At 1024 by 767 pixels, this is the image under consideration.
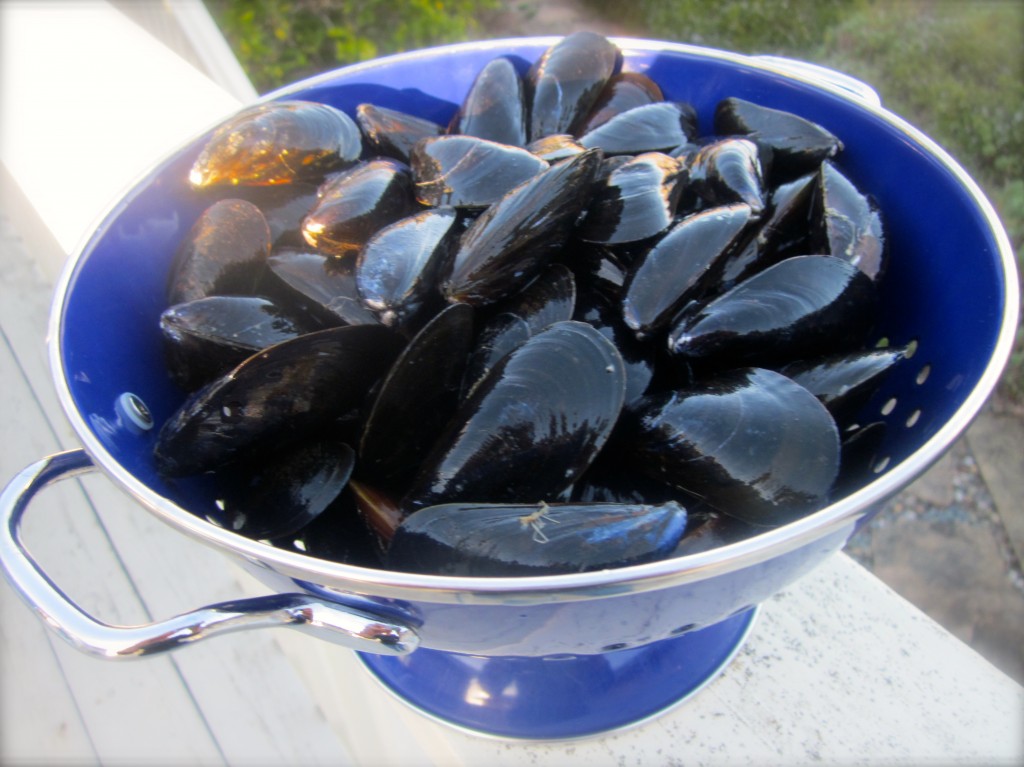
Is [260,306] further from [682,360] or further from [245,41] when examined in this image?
[245,41]

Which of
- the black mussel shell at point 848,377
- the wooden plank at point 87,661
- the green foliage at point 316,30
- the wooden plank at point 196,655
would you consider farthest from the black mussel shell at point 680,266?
the green foliage at point 316,30

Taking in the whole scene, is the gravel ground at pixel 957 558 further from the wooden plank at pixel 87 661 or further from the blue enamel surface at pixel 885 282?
the wooden plank at pixel 87 661

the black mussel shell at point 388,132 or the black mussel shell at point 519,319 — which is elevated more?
the black mussel shell at point 388,132

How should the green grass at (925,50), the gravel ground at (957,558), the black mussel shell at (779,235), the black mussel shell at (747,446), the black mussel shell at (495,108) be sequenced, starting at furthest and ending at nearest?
the green grass at (925,50) → the gravel ground at (957,558) → the black mussel shell at (495,108) → the black mussel shell at (779,235) → the black mussel shell at (747,446)

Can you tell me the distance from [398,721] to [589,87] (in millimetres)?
754

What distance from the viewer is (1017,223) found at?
2086 millimetres

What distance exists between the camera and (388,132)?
869 mm

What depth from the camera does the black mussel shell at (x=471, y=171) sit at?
2.43 feet

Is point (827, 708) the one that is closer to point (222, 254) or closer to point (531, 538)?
point (531, 538)

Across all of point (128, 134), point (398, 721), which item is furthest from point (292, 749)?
point (128, 134)

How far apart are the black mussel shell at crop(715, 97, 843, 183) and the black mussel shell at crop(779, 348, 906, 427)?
285mm

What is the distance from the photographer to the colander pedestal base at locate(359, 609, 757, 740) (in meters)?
0.70

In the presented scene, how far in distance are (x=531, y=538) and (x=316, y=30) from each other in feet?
8.39

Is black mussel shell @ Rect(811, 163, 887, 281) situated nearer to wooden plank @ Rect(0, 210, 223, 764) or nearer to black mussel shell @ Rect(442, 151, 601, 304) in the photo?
black mussel shell @ Rect(442, 151, 601, 304)
